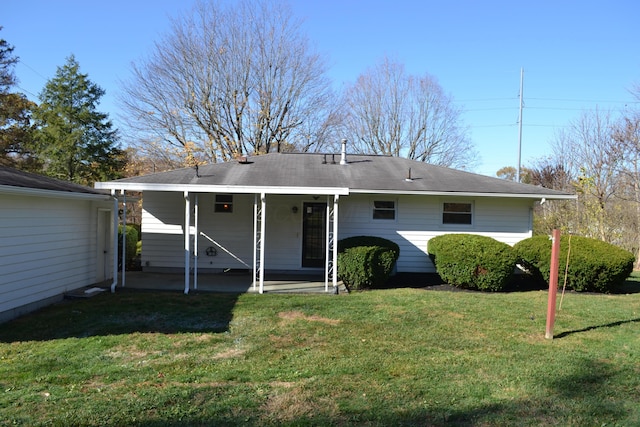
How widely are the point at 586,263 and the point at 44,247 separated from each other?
1162cm

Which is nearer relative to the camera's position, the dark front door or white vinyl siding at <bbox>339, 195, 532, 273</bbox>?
white vinyl siding at <bbox>339, 195, 532, 273</bbox>

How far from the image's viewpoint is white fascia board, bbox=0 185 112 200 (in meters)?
6.59

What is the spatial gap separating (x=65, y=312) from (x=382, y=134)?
2369 cm

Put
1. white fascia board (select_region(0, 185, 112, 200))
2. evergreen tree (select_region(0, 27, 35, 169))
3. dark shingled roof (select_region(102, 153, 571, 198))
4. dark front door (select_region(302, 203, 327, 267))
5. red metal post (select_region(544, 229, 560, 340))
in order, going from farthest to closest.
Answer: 1. evergreen tree (select_region(0, 27, 35, 169))
2. dark front door (select_region(302, 203, 327, 267))
3. dark shingled roof (select_region(102, 153, 571, 198))
4. white fascia board (select_region(0, 185, 112, 200))
5. red metal post (select_region(544, 229, 560, 340))

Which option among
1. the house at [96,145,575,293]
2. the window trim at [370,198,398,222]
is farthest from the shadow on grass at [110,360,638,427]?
the window trim at [370,198,398,222]

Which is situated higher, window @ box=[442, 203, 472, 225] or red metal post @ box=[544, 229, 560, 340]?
window @ box=[442, 203, 472, 225]

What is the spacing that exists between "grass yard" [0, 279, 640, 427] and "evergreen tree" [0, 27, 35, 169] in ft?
73.1

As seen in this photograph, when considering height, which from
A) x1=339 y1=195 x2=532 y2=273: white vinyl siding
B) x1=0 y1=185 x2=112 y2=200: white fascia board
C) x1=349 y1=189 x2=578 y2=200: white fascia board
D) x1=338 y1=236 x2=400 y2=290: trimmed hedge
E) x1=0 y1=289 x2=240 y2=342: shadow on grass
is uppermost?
x1=349 y1=189 x2=578 y2=200: white fascia board

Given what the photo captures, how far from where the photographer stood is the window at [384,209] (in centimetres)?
1184

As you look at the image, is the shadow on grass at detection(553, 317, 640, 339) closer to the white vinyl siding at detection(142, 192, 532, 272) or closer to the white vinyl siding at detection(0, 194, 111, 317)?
the white vinyl siding at detection(142, 192, 532, 272)

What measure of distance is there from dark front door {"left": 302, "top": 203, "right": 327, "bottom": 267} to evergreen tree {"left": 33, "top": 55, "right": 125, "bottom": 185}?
796 inches

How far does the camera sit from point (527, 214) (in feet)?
38.9

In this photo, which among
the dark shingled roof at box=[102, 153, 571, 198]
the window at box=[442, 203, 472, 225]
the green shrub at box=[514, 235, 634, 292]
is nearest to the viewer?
the green shrub at box=[514, 235, 634, 292]

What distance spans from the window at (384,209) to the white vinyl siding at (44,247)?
23.3 feet
